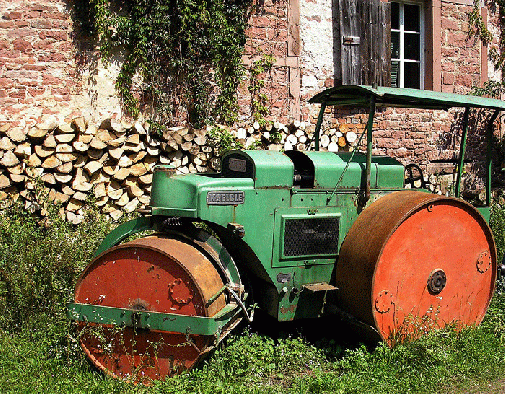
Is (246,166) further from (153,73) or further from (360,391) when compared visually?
(153,73)

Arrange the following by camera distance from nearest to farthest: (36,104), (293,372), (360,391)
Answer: (360,391) → (293,372) → (36,104)

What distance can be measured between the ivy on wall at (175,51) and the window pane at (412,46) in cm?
304

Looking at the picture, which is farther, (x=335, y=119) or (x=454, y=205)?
(x=335, y=119)

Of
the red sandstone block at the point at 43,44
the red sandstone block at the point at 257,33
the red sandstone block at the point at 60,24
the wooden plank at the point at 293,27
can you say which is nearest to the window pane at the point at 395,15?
the wooden plank at the point at 293,27

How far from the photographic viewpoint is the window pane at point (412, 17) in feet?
32.6

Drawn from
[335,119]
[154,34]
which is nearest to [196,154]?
[154,34]

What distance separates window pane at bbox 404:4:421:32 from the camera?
9938 mm

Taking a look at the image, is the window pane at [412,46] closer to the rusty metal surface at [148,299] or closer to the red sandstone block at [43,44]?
the red sandstone block at [43,44]

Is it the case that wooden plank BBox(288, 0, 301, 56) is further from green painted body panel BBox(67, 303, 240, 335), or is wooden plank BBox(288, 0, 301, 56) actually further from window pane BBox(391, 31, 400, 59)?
green painted body panel BBox(67, 303, 240, 335)

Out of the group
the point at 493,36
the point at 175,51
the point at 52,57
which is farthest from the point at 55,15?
the point at 493,36

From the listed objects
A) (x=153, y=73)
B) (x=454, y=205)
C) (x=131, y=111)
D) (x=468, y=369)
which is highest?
(x=153, y=73)

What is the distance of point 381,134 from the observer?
372 inches

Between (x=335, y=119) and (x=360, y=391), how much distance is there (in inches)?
225

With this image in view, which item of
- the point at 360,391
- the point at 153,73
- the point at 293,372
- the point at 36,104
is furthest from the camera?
the point at 153,73
